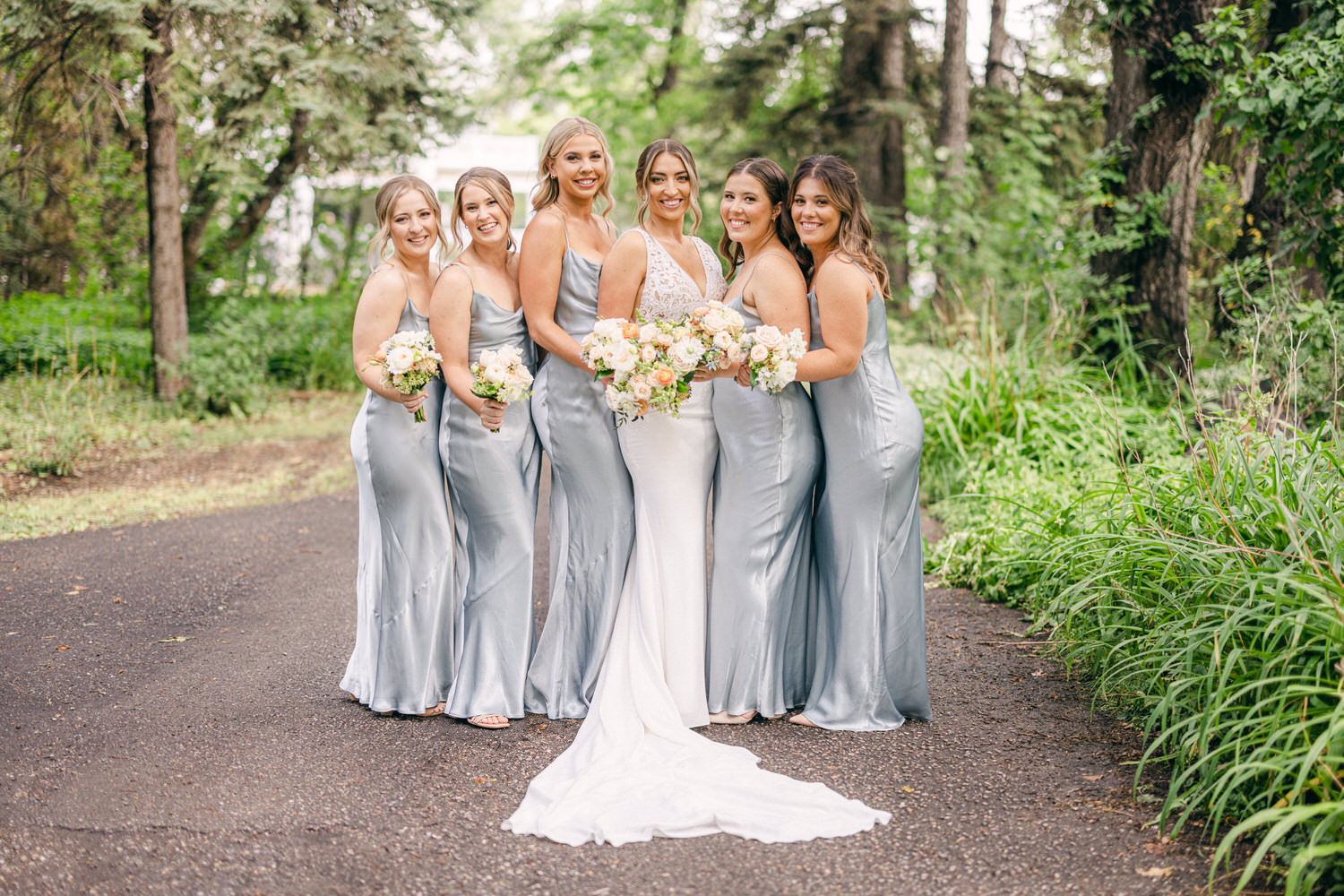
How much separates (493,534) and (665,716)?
111 centimetres

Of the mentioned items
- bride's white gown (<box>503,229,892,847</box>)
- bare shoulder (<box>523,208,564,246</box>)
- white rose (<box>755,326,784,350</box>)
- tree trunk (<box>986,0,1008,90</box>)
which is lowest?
bride's white gown (<box>503,229,892,847</box>)

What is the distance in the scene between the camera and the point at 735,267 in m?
4.81

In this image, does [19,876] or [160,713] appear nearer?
[19,876]

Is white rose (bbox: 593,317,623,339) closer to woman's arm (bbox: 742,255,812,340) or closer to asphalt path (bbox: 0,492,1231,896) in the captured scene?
woman's arm (bbox: 742,255,812,340)

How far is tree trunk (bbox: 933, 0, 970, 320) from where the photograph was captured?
45.8 ft

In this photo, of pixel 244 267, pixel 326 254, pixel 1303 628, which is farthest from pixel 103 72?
pixel 1303 628

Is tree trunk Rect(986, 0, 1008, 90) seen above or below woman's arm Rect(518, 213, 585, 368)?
above

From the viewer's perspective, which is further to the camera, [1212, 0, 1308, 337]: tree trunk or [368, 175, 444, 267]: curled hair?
[1212, 0, 1308, 337]: tree trunk

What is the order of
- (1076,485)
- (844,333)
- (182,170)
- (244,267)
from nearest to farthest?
(844,333), (1076,485), (182,170), (244,267)

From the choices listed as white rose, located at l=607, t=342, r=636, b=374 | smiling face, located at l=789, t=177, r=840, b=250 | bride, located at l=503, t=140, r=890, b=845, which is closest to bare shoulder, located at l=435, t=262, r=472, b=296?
bride, located at l=503, t=140, r=890, b=845

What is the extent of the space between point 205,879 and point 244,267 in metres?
13.7

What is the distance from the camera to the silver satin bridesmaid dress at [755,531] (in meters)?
4.53

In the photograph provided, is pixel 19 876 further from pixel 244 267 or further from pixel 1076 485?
pixel 244 267

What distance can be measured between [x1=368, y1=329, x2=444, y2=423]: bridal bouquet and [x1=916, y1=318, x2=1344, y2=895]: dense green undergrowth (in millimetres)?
2993
